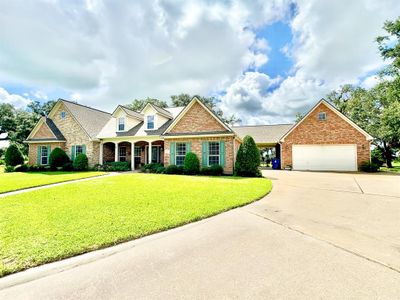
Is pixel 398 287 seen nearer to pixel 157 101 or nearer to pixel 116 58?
pixel 116 58

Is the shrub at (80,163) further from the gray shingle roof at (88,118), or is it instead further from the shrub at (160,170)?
the shrub at (160,170)

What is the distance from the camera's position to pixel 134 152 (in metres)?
21.6

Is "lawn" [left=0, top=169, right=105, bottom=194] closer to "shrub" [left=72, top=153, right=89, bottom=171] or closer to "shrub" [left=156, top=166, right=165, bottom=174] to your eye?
"shrub" [left=72, top=153, right=89, bottom=171]

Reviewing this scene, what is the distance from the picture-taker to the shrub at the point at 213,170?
1561 cm

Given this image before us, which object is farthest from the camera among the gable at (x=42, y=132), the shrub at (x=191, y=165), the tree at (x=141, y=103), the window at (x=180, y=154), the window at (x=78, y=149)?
the tree at (x=141, y=103)

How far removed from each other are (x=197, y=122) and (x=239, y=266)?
14.6 meters

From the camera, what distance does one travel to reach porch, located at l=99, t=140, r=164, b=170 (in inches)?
821

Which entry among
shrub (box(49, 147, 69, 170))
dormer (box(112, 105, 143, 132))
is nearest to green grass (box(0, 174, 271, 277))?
dormer (box(112, 105, 143, 132))

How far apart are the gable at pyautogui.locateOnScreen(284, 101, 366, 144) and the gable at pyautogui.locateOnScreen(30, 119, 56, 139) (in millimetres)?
25414

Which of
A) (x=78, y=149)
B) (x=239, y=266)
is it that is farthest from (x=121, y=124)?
(x=239, y=266)

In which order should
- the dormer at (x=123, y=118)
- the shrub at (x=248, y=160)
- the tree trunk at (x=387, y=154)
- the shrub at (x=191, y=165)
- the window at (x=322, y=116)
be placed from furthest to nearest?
the tree trunk at (x=387, y=154) < the dormer at (x=123, y=118) < the window at (x=322, y=116) < the shrub at (x=191, y=165) < the shrub at (x=248, y=160)

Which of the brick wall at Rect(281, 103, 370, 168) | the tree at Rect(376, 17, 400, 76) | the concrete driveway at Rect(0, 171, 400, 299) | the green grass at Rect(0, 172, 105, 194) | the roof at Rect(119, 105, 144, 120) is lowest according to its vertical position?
the concrete driveway at Rect(0, 171, 400, 299)

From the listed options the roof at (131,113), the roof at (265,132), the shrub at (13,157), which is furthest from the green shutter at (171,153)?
the shrub at (13,157)

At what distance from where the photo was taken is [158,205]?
21.7 feet
